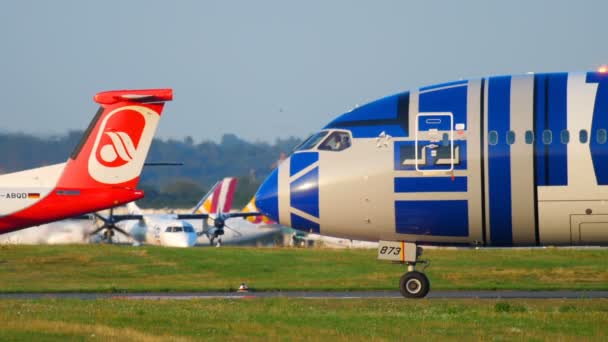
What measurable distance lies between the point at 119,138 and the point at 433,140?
54.4 ft

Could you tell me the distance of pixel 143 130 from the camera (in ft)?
130

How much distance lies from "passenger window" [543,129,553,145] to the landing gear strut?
3951 millimetres

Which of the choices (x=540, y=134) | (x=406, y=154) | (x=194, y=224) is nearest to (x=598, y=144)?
(x=540, y=134)

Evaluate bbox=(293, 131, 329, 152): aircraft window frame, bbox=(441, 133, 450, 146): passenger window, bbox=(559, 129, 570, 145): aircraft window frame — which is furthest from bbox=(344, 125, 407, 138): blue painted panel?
bbox=(559, 129, 570, 145): aircraft window frame

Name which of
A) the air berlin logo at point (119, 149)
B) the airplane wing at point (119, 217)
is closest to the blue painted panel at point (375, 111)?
the air berlin logo at point (119, 149)

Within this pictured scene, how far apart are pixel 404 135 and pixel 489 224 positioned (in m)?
2.75

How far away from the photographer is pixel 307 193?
2667 cm

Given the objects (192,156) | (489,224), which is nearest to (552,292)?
(489,224)

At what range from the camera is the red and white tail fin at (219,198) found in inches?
3474

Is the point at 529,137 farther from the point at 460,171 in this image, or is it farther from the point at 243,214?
the point at 243,214

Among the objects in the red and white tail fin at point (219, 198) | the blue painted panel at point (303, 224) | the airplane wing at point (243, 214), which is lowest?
the blue painted panel at point (303, 224)

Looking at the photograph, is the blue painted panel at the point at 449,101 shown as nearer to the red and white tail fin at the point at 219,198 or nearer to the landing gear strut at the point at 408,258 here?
the landing gear strut at the point at 408,258

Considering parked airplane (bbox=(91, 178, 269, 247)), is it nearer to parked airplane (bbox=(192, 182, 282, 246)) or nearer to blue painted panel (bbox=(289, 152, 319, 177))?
parked airplane (bbox=(192, 182, 282, 246))

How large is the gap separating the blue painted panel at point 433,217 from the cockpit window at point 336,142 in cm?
188
